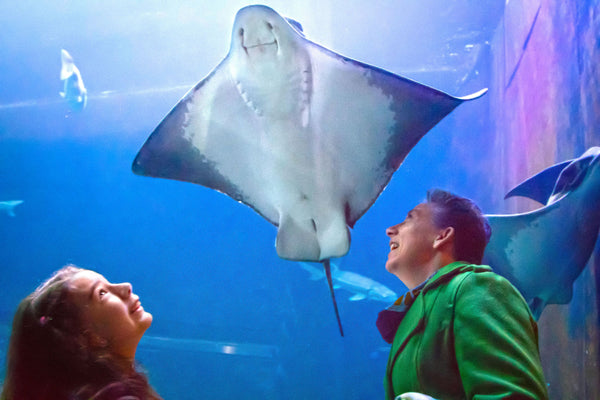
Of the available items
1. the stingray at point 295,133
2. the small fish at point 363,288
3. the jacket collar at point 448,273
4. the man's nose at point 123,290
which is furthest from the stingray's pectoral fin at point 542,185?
the small fish at point 363,288

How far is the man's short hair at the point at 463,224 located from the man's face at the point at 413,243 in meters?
0.02

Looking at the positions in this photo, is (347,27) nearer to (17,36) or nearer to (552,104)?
(552,104)

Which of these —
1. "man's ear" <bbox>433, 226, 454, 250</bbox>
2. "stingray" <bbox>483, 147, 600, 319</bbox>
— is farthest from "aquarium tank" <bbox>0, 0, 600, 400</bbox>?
"man's ear" <bbox>433, 226, 454, 250</bbox>

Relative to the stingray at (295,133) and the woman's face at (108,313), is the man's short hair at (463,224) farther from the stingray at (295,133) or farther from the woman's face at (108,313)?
the woman's face at (108,313)

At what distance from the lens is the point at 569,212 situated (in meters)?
1.62

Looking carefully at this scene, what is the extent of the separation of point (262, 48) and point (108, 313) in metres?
0.96

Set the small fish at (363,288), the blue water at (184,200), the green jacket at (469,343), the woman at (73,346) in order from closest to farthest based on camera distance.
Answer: the green jacket at (469,343), the woman at (73,346), the blue water at (184,200), the small fish at (363,288)

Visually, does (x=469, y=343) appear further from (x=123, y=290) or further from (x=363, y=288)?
(x=363, y=288)

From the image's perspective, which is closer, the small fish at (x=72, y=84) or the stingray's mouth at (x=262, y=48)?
the stingray's mouth at (x=262, y=48)

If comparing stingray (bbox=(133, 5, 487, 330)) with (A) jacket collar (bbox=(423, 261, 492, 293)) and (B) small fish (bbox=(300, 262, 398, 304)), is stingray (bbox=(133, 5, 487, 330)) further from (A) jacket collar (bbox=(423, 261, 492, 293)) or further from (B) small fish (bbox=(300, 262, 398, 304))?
(B) small fish (bbox=(300, 262, 398, 304))

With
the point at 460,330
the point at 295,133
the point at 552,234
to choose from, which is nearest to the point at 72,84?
the point at 295,133

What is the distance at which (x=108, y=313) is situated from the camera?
876 mm

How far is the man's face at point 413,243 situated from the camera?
104cm

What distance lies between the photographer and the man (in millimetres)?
616
